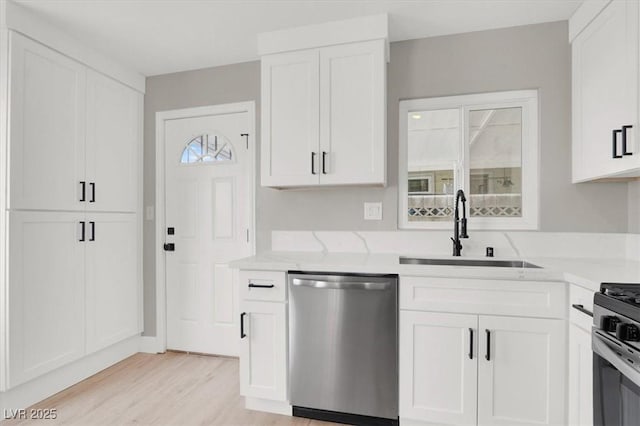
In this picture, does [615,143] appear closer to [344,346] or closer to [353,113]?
[353,113]

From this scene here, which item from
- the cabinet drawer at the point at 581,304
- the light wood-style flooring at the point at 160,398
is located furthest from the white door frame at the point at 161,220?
the cabinet drawer at the point at 581,304

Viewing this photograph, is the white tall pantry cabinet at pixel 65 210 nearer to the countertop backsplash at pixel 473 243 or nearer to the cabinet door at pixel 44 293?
the cabinet door at pixel 44 293

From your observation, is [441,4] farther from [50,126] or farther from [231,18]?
[50,126]

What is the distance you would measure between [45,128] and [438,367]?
276cm

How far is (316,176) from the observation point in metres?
2.32

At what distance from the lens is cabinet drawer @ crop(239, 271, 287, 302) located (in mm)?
2027

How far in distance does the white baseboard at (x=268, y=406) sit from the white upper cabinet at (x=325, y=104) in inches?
53.4

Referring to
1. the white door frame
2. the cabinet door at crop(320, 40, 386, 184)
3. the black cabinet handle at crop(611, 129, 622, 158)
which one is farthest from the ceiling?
the black cabinet handle at crop(611, 129, 622, 158)

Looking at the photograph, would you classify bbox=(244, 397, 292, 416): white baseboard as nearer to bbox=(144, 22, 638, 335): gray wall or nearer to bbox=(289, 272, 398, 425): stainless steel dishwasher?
bbox=(289, 272, 398, 425): stainless steel dishwasher

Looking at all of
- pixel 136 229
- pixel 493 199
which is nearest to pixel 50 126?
pixel 136 229

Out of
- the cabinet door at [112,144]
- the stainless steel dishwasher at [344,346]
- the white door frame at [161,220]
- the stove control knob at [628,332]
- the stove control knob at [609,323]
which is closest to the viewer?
the stove control knob at [628,332]

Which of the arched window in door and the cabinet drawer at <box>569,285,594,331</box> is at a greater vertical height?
the arched window in door

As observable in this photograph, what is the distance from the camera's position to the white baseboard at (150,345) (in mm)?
3039

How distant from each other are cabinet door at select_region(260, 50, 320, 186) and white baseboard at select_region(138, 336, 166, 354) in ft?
5.90
